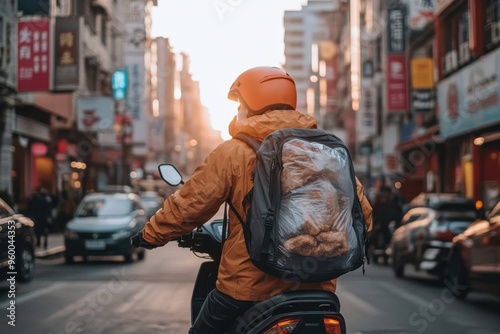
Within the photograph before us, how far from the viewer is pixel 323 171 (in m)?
3.69

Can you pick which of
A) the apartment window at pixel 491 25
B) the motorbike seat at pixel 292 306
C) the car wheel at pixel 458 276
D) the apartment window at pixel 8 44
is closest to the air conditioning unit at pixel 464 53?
the apartment window at pixel 491 25

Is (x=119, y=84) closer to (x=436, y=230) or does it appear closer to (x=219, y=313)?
(x=436, y=230)

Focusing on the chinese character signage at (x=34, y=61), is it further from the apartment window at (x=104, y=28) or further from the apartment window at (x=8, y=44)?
the apartment window at (x=104, y=28)

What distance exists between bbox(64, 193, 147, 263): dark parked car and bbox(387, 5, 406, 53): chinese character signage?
20367 millimetres

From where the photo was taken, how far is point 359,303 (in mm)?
12172

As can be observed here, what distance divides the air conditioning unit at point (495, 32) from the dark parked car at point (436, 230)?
415 inches

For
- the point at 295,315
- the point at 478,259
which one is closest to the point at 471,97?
the point at 478,259

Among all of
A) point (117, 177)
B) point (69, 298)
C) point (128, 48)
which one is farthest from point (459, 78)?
point (128, 48)

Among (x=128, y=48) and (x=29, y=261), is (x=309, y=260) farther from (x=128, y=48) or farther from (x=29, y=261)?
(x=128, y=48)

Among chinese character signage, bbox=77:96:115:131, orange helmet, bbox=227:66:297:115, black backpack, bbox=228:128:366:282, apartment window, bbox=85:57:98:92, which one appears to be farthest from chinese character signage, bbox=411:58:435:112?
black backpack, bbox=228:128:366:282

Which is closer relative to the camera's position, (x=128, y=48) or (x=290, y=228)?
(x=290, y=228)

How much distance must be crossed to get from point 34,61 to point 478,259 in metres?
18.6

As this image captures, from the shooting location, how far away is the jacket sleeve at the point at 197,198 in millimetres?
3797

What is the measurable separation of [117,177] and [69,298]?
47901 mm
